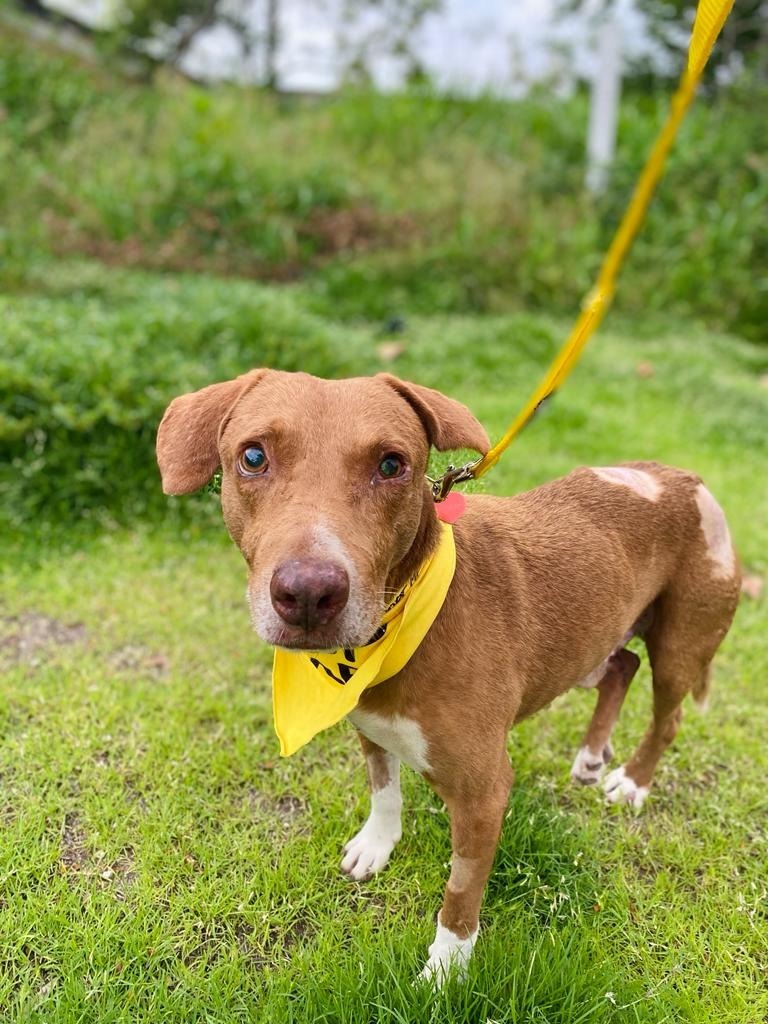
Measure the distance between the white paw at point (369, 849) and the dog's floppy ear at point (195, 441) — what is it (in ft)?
4.90

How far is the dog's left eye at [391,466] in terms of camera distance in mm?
2160

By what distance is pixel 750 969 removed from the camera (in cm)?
271

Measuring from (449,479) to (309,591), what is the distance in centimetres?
78

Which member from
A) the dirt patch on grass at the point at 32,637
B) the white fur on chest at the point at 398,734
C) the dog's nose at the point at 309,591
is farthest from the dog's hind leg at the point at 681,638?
the dirt patch on grass at the point at 32,637

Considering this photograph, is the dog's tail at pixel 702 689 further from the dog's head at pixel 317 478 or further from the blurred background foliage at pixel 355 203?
the blurred background foliage at pixel 355 203

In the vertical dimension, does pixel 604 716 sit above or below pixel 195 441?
below

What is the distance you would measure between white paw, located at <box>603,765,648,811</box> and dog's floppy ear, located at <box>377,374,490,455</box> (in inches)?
67.7

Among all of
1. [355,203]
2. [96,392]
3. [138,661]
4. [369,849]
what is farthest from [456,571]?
[355,203]

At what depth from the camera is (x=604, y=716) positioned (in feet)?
11.2

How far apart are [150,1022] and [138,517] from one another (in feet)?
10.6

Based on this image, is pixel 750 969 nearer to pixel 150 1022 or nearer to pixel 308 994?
pixel 308 994

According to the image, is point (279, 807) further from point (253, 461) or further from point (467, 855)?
point (253, 461)

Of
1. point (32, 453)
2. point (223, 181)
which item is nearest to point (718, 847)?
point (32, 453)

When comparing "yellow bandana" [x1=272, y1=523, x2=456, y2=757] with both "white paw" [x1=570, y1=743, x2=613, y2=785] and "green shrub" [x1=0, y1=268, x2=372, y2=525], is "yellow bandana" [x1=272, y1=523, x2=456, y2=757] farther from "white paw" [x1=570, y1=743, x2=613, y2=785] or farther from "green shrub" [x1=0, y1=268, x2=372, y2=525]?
"green shrub" [x1=0, y1=268, x2=372, y2=525]
